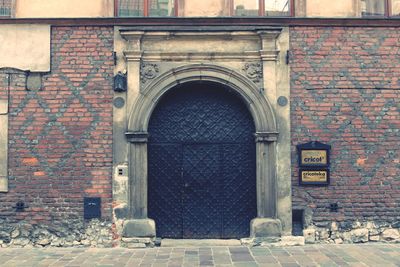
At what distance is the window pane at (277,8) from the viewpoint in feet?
24.0

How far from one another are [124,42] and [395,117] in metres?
5.03

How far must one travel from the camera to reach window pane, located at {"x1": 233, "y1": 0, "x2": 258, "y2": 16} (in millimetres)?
7305

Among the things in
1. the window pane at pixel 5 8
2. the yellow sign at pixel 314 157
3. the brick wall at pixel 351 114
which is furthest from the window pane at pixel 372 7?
the window pane at pixel 5 8

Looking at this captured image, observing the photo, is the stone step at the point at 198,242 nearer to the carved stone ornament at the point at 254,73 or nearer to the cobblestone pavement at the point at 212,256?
the cobblestone pavement at the point at 212,256

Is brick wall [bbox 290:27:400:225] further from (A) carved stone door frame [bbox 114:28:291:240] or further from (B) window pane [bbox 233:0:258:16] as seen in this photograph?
(B) window pane [bbox 233:0:258:16]

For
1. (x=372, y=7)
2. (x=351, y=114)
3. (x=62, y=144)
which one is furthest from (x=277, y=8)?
(x=62, y=144)

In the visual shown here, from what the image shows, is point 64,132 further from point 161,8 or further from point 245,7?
point 245,7

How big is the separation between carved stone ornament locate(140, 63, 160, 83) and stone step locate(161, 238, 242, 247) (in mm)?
2890

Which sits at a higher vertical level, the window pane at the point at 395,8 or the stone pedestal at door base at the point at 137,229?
the window pane at the point at 395,8

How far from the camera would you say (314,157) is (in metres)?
7.00

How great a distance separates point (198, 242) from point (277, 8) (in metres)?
4.50

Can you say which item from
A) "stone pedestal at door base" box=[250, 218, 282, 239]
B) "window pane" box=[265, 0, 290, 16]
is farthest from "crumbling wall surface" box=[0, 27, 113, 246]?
"window pane" box=[265, 0, 290, 16]

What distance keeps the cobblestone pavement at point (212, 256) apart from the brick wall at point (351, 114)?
0.69 meters

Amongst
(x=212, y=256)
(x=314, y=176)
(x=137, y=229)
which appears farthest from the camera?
(x=314, y=176)
